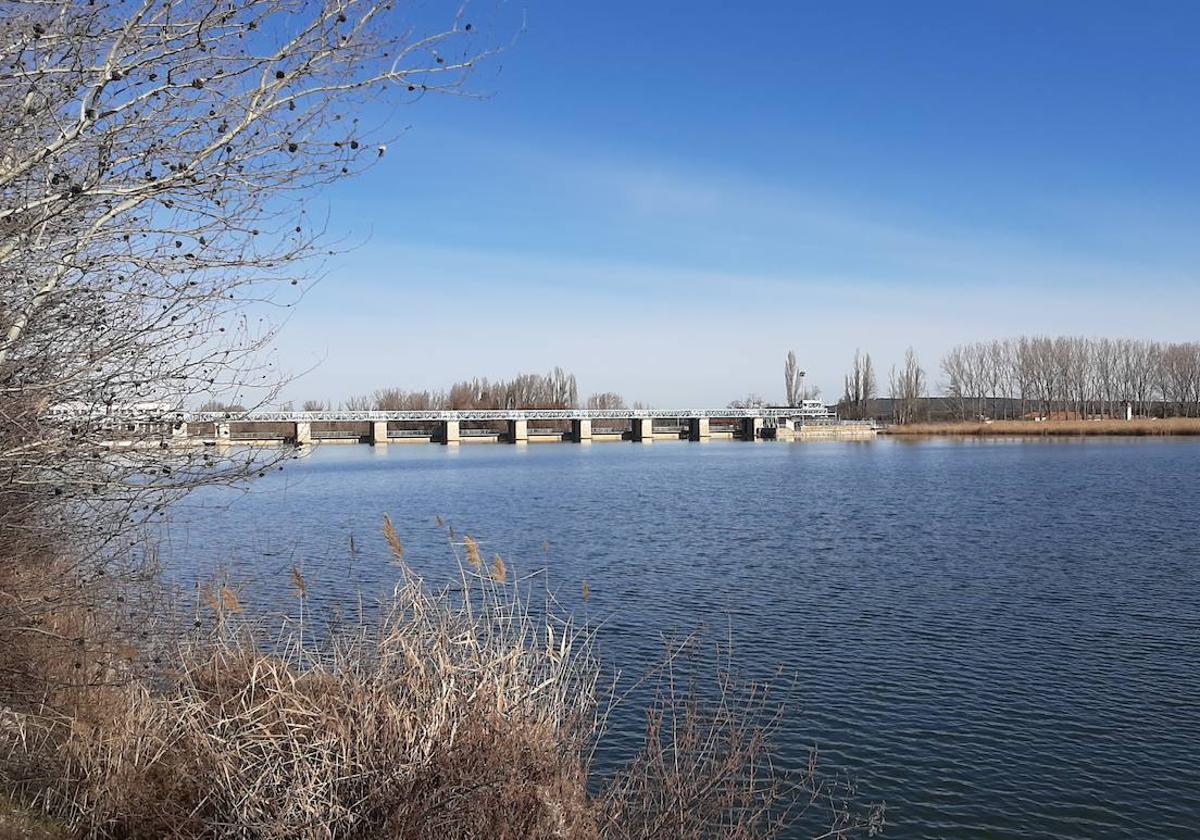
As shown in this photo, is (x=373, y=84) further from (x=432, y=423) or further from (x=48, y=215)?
(x=432, y=423)

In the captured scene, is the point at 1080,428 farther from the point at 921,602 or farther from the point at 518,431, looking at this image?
the point at 921,602

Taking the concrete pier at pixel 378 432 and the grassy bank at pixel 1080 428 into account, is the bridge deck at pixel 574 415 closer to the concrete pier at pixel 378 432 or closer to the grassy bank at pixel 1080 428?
the concrete pier at pixel 378 432

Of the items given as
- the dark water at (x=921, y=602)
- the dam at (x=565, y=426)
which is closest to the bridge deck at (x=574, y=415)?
the dam at (x=565, y=426)

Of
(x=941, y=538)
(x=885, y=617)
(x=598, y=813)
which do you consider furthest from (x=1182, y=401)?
(x=598, y=813)

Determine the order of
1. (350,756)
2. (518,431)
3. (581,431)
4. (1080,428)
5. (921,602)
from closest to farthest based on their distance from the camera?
(350,756)
(921,602)
(1080,428)
(518,431)
(581,431)

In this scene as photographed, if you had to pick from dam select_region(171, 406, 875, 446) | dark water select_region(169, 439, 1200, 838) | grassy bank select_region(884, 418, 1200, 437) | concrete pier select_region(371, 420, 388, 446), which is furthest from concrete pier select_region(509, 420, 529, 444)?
dark water select_region(169, 439, 1200, 838)

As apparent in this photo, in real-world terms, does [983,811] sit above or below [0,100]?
below

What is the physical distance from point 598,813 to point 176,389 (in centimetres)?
397

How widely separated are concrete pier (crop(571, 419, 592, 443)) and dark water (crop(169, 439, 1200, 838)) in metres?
76.9

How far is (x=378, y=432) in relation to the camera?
362 ft

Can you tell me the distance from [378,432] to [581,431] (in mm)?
24664

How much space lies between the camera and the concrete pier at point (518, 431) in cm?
11062

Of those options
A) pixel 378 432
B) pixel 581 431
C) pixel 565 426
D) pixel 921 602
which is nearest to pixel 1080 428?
pixel 581 431

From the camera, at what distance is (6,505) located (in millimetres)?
6492
